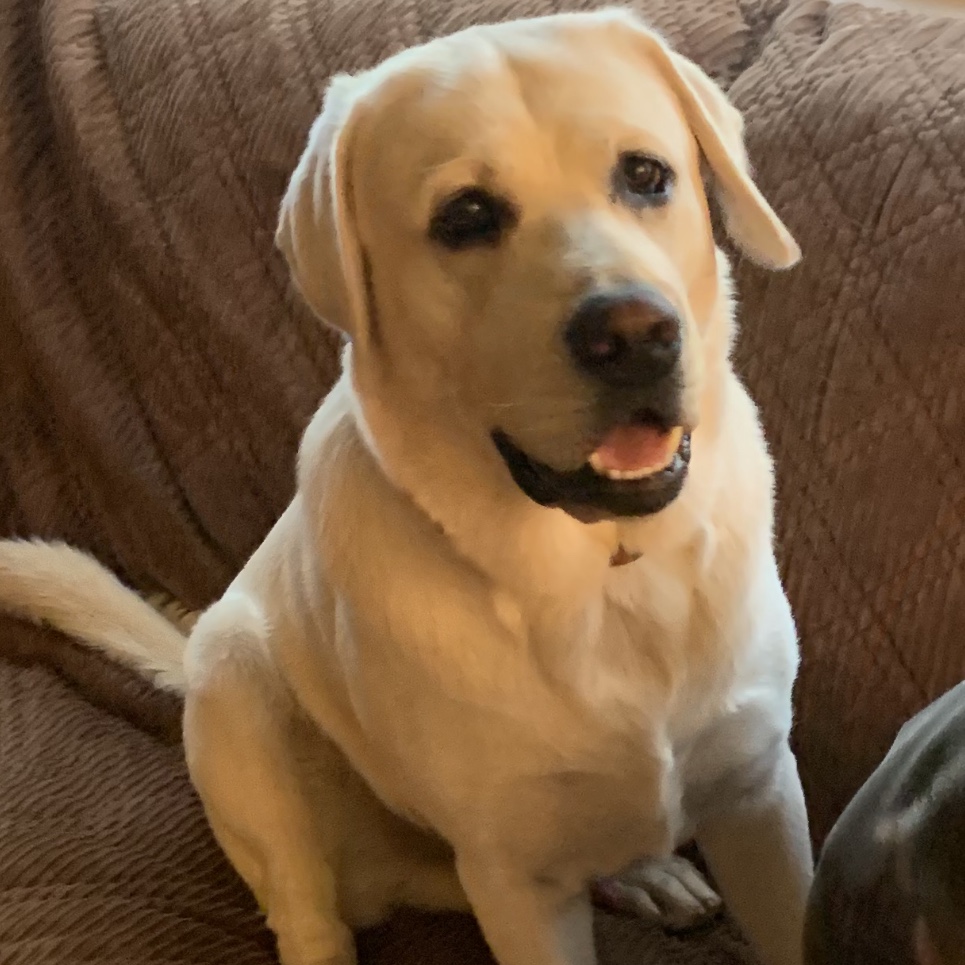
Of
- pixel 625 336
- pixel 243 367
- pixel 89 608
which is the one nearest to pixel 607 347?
pixel 625 336

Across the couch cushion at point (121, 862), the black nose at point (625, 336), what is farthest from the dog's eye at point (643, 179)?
the couch cushion at point (121, 862)

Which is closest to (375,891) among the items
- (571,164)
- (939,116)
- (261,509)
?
(261,509)

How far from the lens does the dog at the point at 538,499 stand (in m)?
0.85

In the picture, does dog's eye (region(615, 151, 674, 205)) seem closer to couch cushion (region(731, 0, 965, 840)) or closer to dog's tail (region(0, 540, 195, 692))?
couch cushion (region(731, 0, 965, 840))

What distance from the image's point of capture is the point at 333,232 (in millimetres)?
918

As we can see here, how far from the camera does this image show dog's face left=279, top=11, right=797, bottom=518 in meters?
0.82

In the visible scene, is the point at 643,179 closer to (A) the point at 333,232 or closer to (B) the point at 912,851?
(A) the point at 333,232

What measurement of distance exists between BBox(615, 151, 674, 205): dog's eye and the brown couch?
36cm

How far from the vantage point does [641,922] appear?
4.12 feet

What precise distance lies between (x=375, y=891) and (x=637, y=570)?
514mm

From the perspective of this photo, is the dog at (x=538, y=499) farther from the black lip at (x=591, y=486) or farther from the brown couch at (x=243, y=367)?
the brown couch at (x=243, y=367)

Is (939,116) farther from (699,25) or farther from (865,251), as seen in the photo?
(699,25)

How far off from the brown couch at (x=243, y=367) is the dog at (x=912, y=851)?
0.48m

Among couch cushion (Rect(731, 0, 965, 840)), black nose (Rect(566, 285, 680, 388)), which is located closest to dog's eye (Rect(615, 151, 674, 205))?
black nose (Rect(566, 285, 680, 388))
